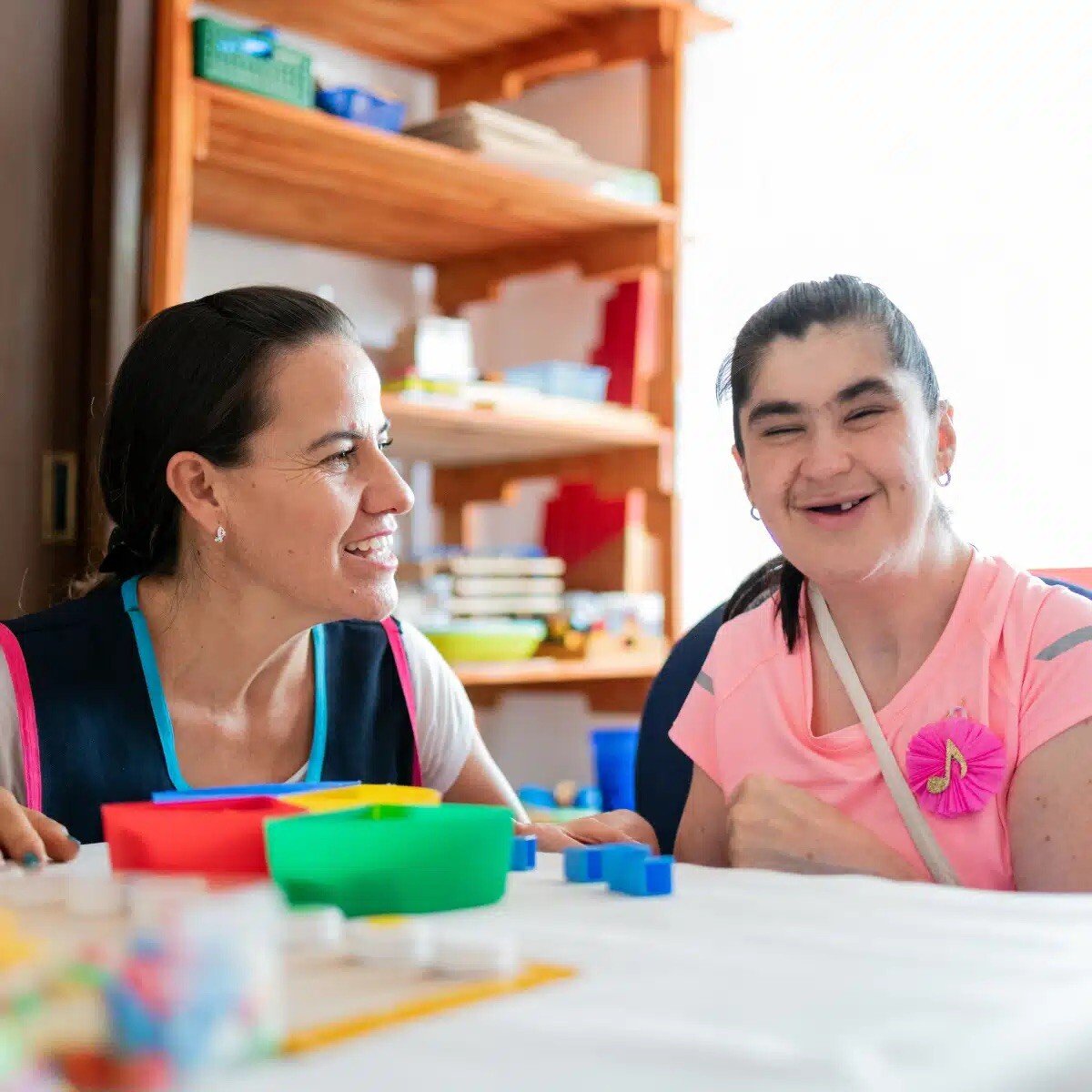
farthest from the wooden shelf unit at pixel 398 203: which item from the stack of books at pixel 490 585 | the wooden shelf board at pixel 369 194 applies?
the stack of books at pixel 490 585

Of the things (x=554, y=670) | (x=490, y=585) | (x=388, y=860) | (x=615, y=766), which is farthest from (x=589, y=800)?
(x=388, y=860)

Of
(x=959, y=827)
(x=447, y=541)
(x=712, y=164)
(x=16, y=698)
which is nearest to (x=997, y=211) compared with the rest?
(x=712, y=164)

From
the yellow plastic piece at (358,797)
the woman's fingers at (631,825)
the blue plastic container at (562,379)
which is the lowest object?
the woman's fingers at (631,825)

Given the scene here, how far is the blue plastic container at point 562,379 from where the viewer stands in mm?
2551

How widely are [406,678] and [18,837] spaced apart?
0.59m

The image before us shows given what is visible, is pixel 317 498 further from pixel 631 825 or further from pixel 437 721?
pixel 631 825

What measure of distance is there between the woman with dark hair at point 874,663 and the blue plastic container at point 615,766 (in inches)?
39.0

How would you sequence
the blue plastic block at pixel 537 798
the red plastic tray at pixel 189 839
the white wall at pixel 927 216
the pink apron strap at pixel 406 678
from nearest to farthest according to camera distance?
1. the red plastic tray at pixel 189 839
2. the pink apron strap at pixel 406 678
3. the white wall at pixel 927 216
4. the blue plastic block at pixel 537 798

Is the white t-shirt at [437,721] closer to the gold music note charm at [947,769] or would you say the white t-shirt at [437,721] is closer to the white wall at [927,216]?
the gold music note charm at [947,769]

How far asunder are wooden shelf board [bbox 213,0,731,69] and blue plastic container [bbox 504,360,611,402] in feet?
2.22

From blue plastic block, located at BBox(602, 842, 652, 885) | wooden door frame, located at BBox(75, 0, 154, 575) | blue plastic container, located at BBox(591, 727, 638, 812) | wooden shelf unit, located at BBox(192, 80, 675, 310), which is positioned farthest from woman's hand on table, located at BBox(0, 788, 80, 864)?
blue plastic container, located at BBox(591, 727, 638, 812)

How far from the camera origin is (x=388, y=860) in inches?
28.6

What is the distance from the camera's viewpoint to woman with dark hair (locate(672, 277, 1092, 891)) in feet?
3.53

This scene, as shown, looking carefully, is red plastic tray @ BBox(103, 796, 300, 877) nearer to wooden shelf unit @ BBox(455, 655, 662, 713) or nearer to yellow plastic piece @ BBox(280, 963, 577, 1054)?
yellow plastic piece @ BBox(280, 963, 577, 1054)
